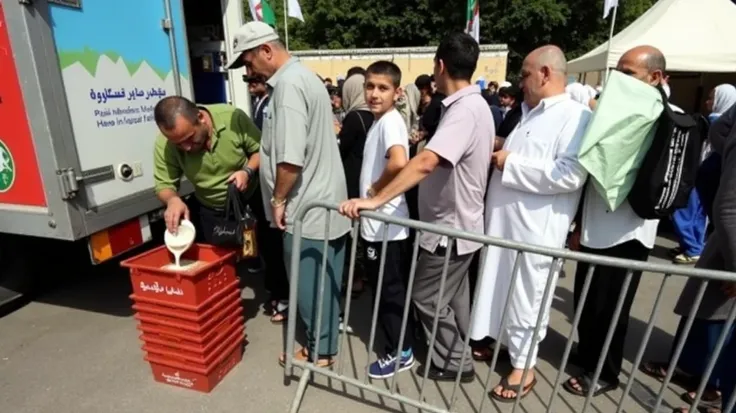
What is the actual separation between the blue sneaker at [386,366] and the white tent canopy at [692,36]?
779cm

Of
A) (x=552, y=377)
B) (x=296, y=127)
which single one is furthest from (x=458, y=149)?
(x=552, y=377)

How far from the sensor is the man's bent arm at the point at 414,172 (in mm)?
2188

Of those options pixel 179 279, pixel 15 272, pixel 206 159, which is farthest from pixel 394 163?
pixel 15 272

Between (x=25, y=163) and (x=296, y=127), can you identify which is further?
(x=25, y=163)

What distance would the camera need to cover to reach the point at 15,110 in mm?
2695

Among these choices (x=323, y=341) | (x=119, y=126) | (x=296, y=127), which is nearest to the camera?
(x=296, y=127)

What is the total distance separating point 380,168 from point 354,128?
85 centimetres

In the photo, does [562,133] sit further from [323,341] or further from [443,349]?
[323,341]

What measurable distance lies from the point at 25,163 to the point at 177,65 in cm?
133

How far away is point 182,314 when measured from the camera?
2.60 m

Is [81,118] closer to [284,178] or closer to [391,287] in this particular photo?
[284,178]

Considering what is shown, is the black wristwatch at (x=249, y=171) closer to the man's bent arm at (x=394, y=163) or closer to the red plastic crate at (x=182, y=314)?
the red plastic crate at (x=182, y=314)

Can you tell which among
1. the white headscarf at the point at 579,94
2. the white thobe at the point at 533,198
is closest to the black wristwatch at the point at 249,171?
the white thobe at the point at 533,198

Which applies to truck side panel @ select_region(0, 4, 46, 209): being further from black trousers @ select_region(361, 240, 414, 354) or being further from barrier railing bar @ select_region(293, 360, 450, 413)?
black trousers @ select_region(361, 240, 414, 354)
